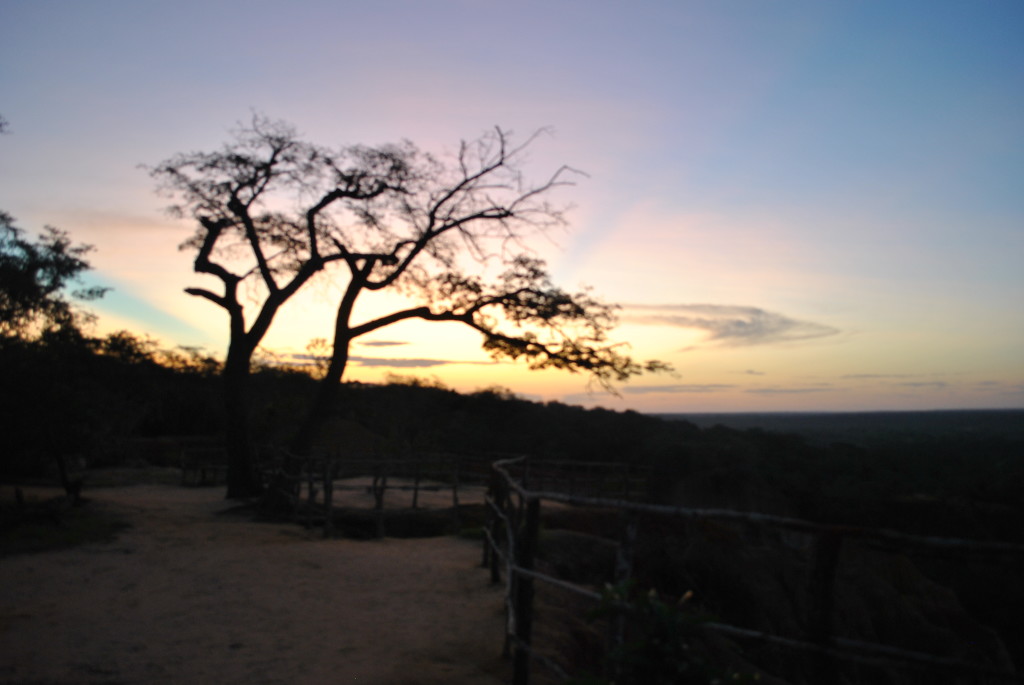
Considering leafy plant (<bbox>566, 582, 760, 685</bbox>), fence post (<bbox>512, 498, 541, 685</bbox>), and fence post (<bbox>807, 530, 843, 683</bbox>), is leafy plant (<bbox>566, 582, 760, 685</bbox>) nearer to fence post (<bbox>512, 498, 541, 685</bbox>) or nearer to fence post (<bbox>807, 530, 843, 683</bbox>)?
fence post (<bbox>807, 530, 843, 683</bbox>)

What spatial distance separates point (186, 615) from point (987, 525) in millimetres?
27286

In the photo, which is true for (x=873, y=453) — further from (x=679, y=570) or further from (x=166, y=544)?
(x=166, y=544)

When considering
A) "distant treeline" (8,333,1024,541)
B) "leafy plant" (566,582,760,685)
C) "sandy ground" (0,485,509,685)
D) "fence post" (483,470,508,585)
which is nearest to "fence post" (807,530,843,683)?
"leafy plant" (566,582,760,685)

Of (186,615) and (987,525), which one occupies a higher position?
(186,615)

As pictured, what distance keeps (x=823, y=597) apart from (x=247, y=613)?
5.64 metres

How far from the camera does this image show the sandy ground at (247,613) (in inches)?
194

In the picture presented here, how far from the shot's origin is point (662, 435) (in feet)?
120


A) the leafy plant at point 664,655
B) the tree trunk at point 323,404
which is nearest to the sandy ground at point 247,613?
the leafy plant at point 664,655

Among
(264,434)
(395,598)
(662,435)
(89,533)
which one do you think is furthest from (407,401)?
(395,598)

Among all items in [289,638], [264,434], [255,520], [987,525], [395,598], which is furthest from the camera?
[264,434]

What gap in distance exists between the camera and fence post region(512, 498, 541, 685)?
14.2 ft

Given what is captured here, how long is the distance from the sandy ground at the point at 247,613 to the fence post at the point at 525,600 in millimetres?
535

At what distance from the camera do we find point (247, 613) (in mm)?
6578

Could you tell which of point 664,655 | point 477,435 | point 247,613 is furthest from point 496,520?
point 477,435
